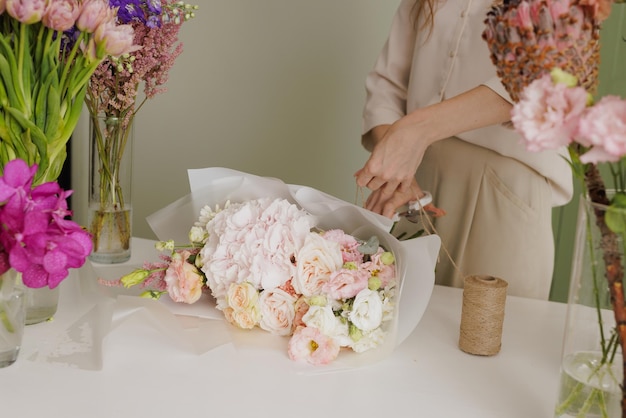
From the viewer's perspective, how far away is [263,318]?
0.98 metres

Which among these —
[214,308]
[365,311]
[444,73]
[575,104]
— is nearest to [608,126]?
[575,104]

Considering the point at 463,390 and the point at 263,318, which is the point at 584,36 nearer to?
the point at 463,390

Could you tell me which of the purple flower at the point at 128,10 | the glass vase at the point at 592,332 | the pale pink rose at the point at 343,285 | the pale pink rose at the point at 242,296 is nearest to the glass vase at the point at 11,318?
the pale pink rose at the point at 242,296

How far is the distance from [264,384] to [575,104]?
495 millimetres

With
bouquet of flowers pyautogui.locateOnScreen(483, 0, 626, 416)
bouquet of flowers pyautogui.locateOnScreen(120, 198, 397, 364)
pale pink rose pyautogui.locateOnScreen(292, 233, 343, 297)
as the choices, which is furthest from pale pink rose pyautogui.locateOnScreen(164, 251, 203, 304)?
bouquet of flowers pyautogui.locateOnScreen(483, 0, 626, 416)

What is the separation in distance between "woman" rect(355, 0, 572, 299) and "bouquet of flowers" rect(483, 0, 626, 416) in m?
0.76

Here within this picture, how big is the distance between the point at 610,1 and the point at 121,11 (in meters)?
0.79

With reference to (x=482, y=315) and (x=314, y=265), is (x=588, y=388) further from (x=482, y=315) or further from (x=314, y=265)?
(x=314, y=265)

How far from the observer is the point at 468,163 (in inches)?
63.9

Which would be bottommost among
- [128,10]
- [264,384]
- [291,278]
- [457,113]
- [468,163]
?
[264,384]

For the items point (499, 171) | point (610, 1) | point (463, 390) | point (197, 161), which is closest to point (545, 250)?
point (499, 171)

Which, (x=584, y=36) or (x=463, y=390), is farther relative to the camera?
(x=463, y=390)

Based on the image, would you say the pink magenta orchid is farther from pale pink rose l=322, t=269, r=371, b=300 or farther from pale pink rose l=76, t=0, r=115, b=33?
pale pink rose l=322, t=269, r=371, b=300

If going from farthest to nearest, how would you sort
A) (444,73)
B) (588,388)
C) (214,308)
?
1. (444,73)
2. (214,308)
3. (588,388)
